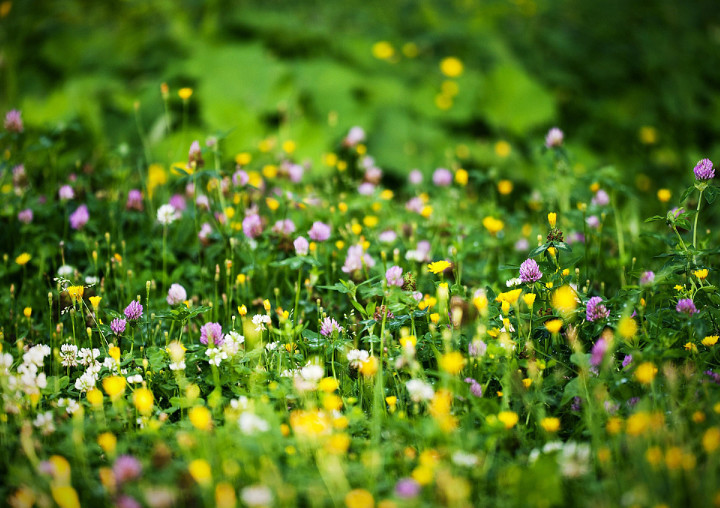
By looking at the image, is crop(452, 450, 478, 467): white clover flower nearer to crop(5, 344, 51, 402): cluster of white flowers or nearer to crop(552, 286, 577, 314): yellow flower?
crop(552, 286, 577, 314): yellow flower

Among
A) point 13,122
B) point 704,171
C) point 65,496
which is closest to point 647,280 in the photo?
point 704,171

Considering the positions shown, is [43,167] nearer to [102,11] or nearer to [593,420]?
[102,11]

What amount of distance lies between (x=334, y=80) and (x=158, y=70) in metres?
1.17

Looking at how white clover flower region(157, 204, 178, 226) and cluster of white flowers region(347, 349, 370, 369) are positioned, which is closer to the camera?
cluster of white flowers region(347, 349, 370, 369)

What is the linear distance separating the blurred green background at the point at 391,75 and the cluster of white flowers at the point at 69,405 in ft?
6.32

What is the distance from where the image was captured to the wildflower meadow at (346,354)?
114cm

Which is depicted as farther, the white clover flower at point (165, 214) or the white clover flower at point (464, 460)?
the white clover flower at point (165, 214)

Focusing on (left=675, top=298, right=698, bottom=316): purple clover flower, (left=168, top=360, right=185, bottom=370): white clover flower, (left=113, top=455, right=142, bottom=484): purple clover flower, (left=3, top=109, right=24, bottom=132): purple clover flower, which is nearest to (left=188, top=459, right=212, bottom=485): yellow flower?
(left=113, top=455, right=142, bottom=484): purple clover flower

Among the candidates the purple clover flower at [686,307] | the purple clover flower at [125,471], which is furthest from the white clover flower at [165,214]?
the purple clover flower at [686,307]

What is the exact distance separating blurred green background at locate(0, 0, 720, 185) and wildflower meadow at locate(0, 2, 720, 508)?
813 millimetres

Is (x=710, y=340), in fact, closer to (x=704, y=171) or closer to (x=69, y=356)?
(x=704, y=171)

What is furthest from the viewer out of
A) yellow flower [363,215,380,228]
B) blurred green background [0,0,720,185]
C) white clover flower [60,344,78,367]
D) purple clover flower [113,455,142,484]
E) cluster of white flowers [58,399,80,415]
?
blurred green background [0,0,720,185]

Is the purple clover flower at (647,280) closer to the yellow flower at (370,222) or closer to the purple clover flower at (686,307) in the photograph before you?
the purple clover flower at (686,307)

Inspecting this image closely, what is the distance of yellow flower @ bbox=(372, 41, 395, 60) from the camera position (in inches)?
157
